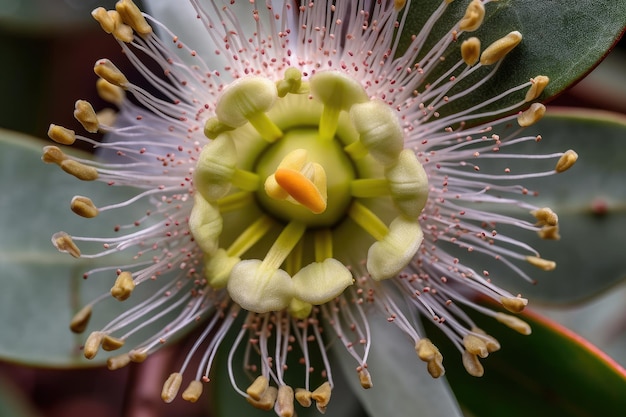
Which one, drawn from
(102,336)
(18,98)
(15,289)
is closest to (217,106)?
(102,336)

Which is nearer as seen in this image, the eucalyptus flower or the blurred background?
the eucalyptus flower

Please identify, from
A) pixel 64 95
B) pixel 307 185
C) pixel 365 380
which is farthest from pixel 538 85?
pixel 64 95

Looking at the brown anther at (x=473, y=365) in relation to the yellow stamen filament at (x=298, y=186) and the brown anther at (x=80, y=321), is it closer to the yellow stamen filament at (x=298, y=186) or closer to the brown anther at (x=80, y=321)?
the yellow stamen filament at (x=298, y=186)

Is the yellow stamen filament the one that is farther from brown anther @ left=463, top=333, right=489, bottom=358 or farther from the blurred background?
the blurred background

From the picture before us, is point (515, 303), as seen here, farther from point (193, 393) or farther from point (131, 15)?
point (131, 15)

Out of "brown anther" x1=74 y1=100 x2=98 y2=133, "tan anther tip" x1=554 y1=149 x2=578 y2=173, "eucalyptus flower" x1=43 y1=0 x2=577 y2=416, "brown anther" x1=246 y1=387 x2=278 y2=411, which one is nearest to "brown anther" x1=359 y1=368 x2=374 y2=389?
"eucalyptus flower" x1=43 y1=0 x2=577 y2=416

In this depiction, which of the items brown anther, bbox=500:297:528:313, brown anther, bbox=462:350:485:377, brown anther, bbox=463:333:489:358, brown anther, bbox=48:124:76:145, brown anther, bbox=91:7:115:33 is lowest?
brown anther, bbox=48:124:76:145

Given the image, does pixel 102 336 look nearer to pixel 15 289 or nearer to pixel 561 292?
pixel 15 289

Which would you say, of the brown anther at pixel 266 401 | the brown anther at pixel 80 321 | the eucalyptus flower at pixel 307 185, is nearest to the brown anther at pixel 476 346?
the eucalyptus flower at pixel 307 185
